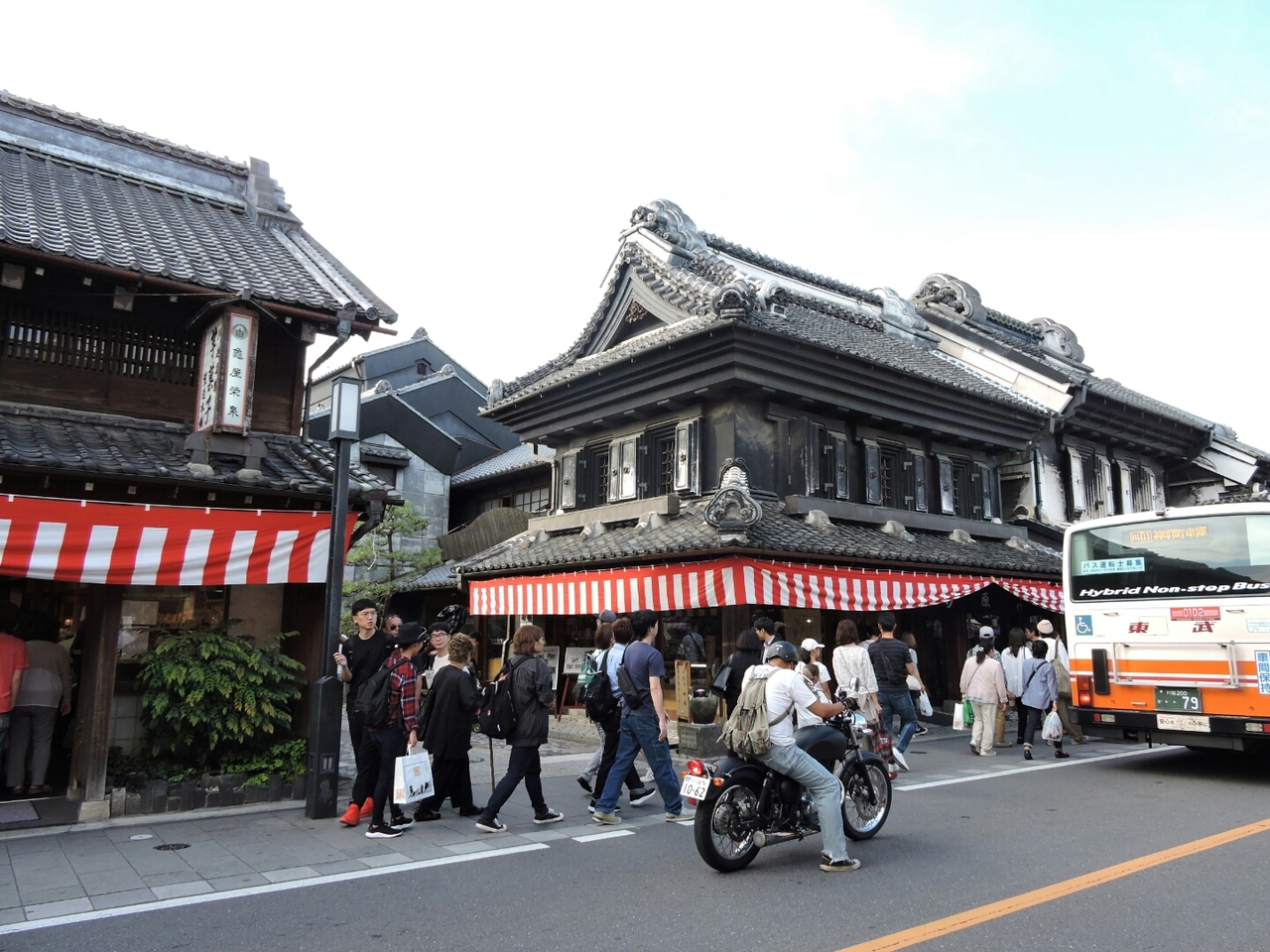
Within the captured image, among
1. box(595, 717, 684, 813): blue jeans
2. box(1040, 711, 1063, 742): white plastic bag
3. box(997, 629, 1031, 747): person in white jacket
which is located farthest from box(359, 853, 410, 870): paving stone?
box(997, 629, 1031, 747): person in white jacket

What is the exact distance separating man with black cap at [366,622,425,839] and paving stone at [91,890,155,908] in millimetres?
2057

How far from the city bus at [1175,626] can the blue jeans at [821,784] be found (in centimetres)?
687

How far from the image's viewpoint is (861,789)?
7750mm

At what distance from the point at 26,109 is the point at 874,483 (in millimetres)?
16007

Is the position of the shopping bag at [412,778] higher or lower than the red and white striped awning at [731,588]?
lower

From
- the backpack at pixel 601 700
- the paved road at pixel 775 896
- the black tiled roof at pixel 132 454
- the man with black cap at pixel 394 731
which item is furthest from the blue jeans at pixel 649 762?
the black tiled roof at pixel 132 454

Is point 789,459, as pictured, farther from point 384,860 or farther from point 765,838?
point 384,860

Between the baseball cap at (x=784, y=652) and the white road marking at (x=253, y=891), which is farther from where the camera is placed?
the baseball cap at (x=784, y=652)

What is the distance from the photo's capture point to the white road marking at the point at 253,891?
5.72m

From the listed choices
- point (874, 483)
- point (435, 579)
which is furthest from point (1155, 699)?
point (435, 579)

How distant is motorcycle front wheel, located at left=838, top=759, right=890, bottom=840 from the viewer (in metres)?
7.61

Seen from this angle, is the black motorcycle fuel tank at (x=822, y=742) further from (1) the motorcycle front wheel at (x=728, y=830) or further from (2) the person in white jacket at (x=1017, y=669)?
(2) the person in white jacket at (x=1017, y=669)

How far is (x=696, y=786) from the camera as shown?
6.76 meters

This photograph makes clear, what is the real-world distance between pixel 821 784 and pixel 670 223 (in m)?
16.5
